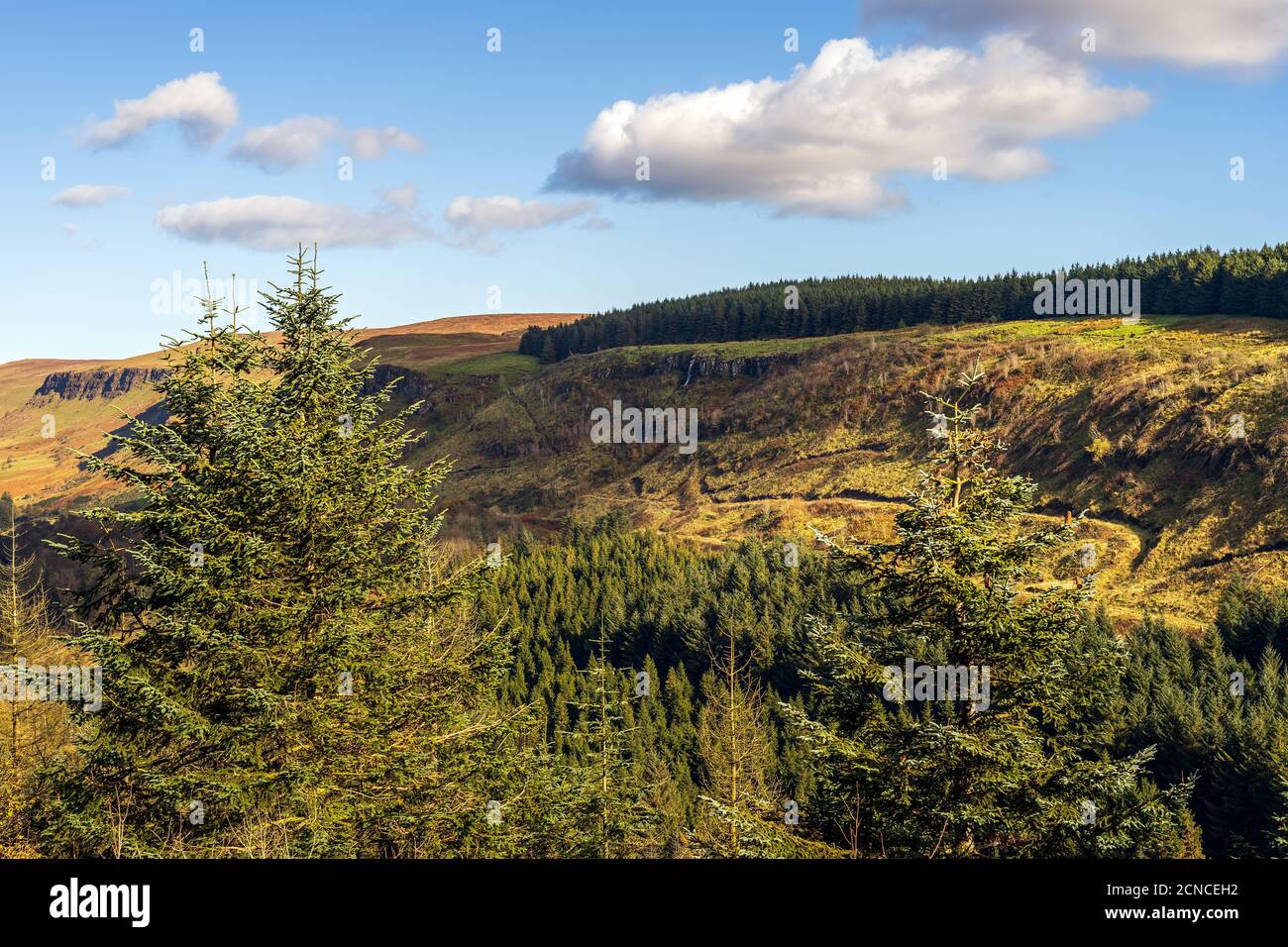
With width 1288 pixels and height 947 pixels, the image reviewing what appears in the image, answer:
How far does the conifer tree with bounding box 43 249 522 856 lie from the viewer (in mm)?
13672

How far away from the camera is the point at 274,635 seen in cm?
1453

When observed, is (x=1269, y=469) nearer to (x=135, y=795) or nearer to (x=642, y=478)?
(x=642, y=478)

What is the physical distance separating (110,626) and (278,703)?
3101 millimetres

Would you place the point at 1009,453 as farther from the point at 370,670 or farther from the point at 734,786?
the point at 370,670

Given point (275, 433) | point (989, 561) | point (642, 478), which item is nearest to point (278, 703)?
point (275, 433)

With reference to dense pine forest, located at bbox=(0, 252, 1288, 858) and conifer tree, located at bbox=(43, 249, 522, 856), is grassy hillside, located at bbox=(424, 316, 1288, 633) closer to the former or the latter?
dense pine forest, located at bbox=(0, 252, 1288, 858)

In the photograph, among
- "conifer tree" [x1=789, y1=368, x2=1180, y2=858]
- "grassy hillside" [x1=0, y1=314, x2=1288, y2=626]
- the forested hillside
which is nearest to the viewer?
"conifer tree" [x1=789, y1=368, x2=1180, y2=858]

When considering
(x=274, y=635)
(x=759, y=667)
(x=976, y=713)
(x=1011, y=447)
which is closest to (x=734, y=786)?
(x=976, y=713)

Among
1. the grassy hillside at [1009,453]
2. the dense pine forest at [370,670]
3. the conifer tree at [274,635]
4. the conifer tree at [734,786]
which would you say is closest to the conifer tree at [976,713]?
the dense pine forest at [370,670]

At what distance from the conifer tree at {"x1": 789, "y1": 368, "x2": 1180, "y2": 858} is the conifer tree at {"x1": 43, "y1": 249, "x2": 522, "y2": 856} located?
6130 mm

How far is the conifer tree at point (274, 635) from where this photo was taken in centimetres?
1367

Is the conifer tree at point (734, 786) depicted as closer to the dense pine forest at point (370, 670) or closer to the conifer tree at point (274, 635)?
the dense pine forest at point (370, 670)

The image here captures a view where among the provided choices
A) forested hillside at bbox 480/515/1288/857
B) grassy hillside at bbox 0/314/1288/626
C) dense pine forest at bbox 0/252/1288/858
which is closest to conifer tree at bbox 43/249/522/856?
dense pine forest at bbox 0/252/1288/858

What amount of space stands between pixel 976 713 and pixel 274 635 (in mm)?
10979
